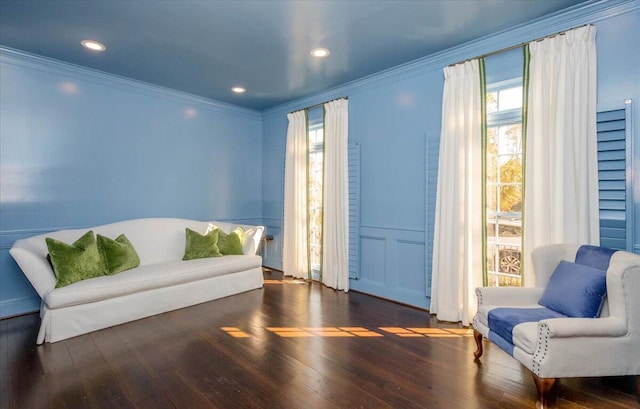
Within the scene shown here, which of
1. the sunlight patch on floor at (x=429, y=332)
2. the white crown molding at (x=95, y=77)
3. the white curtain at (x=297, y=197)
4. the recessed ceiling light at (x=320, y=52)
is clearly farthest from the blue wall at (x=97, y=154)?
the sunlight patch on floor at (x=429, y=332)

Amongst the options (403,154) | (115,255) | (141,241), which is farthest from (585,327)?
(141,241)

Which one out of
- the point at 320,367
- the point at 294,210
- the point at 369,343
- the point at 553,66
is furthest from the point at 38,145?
the point at 553,66

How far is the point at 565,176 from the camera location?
264cm

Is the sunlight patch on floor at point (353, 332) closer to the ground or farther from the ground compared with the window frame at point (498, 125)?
closer to the ground

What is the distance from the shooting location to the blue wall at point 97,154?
347cm

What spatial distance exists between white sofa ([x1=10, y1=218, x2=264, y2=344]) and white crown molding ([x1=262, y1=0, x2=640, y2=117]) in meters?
2.44

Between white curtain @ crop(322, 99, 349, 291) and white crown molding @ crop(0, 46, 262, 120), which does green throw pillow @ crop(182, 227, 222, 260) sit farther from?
white crown molding @ crop(0, 46, 262, 120)

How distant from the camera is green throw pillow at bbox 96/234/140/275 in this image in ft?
11.3

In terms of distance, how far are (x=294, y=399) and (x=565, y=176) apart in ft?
8.60

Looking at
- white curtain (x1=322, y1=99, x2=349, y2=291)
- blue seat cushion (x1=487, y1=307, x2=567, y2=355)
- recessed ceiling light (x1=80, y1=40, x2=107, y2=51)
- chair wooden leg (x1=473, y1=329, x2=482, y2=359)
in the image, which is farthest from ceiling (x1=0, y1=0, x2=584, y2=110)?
chair wooden leg (x1=473, y1=329, x2=482, y2=359)

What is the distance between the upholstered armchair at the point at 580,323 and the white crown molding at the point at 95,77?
461cm

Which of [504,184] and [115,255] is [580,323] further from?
[115,255]

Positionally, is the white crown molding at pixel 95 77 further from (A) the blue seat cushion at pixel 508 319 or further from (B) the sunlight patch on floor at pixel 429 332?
(A) the blue seat cushion at pixel 508 319

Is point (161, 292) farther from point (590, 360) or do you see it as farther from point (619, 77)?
Answer: point (619, 77)
